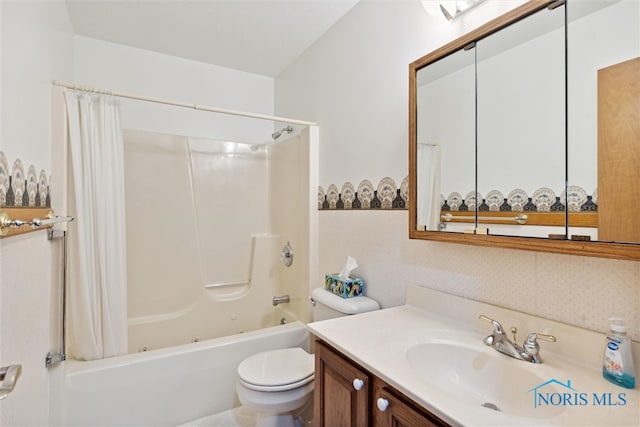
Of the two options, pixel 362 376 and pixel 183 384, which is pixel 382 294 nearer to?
pixel 362 376

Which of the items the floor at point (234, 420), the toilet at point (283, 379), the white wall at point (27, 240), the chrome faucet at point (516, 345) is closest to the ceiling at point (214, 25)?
the white wall at point (27, 240)

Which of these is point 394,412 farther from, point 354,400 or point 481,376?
point 481,376

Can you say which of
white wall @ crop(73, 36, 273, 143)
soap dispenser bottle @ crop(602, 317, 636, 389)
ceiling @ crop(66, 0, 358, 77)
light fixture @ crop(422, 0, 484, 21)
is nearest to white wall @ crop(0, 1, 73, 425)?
ceiling @ crop(66, 0, 358, 77)

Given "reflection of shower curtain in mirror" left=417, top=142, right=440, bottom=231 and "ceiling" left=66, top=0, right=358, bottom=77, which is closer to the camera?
"reflection of shower curtain in mirror" left=417, top=142, right=440, bottom=231

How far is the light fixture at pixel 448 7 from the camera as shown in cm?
120

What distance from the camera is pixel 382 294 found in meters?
1.61

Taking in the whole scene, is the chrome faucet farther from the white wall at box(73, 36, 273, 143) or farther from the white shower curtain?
the white wall at box(73, 36, 273, 143)

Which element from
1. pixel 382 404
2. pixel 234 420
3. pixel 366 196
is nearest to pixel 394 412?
pixel 382 404

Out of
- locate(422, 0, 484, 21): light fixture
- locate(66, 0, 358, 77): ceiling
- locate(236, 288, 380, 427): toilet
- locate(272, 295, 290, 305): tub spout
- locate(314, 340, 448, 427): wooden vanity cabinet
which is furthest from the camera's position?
locate(272, 295, 290, 305): tub spout

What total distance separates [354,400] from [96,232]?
61.5 inches

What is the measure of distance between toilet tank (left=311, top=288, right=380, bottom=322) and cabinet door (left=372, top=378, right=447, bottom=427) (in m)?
0.66

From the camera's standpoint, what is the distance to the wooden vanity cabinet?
2.54 ft

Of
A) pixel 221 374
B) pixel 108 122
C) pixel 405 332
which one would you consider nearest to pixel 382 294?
pixel 405 332

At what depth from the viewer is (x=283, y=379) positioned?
1.40 meters
